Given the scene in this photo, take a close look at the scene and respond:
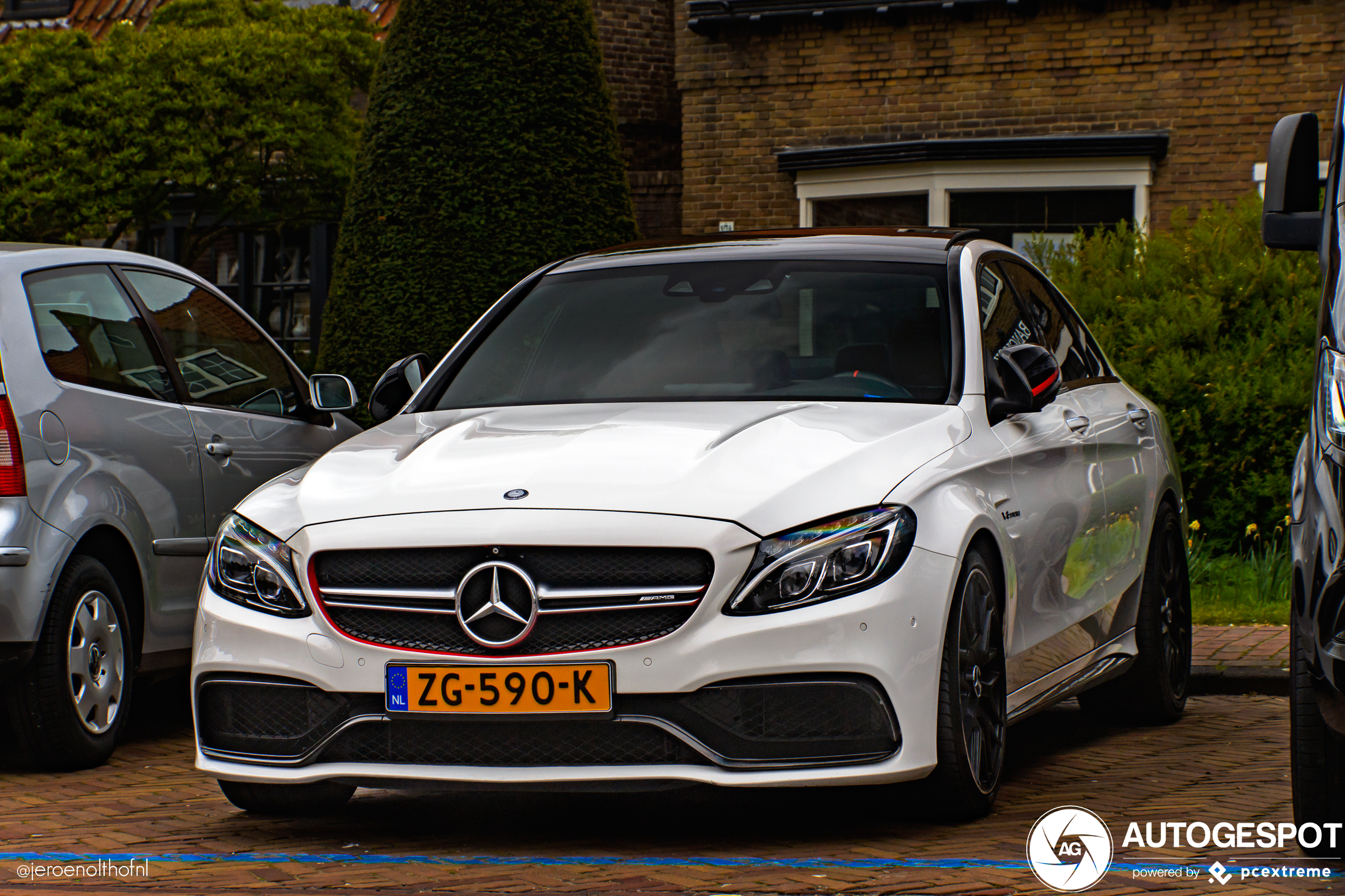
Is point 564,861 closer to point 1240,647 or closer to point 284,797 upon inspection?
point 284,797

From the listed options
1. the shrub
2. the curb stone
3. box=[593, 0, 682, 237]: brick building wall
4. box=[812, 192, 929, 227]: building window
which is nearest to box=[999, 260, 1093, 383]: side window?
the curb stone

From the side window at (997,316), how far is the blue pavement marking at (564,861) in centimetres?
174

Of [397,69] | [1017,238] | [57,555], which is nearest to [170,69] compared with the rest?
[397,69]

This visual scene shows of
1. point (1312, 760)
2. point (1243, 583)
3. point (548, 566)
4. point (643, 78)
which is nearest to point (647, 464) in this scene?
point (548, 566)

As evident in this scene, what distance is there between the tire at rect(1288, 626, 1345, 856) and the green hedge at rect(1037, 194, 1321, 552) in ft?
21.0

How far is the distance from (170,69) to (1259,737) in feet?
52.9

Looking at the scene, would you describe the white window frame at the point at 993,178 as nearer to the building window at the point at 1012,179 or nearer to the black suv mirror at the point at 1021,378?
the building window at the point at 1012,179

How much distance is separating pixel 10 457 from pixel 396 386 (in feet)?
4.22

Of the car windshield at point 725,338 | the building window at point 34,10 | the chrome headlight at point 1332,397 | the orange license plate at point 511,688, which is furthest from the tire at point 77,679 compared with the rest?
the building window at point 34,10

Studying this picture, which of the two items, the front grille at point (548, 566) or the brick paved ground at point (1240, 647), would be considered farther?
the brick paved ground at point (1240, 647)

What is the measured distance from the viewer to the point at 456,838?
488 cm

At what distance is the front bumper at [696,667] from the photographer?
14.2 feet

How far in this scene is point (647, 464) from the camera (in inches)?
183

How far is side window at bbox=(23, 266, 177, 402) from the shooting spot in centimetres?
633
